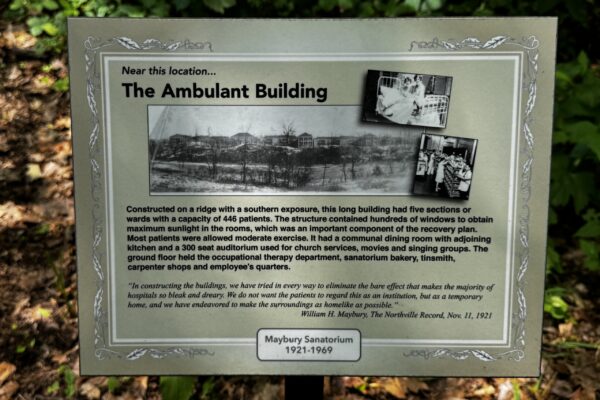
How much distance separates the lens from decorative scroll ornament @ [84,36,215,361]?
1.71 metres

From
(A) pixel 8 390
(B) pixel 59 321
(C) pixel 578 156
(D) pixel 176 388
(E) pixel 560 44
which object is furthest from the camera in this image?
(E) pixel 560 44

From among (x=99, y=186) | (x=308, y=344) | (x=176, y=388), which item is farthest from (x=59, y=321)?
(x=308, y=344)

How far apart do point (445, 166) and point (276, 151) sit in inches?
20.4

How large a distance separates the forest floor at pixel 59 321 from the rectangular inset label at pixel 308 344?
0.81 meters

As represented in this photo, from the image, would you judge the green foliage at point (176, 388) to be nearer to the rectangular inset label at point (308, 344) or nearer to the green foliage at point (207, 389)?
the green foliage at point (207, 389)

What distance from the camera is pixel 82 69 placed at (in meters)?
1.73

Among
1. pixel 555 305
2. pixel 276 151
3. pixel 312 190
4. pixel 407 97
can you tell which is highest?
pixel 407 97

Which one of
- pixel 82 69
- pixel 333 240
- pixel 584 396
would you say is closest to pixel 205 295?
pixel 333 240

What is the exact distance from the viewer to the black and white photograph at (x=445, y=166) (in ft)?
5.60

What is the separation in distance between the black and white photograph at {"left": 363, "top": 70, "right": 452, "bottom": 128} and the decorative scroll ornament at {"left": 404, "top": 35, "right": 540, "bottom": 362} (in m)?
0.10

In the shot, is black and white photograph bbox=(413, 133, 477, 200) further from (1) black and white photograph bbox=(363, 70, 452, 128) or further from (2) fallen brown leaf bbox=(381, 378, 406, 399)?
(2) fallen brown leaf bbox=(381, 378, 406, 399)

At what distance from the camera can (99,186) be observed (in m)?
1.75

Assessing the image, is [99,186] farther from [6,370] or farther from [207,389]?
[6,370]

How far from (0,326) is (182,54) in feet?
5.98
